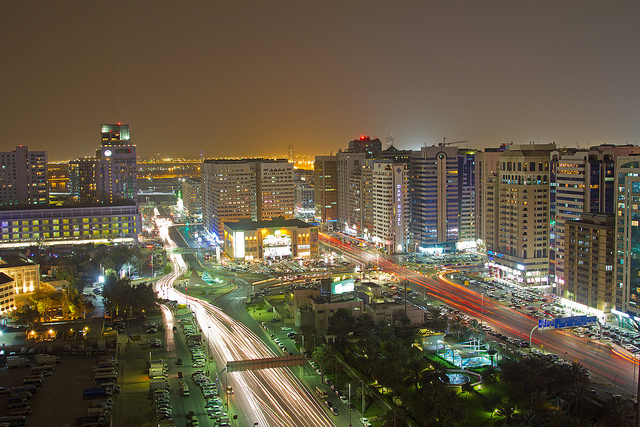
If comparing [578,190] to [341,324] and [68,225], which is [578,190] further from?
[68,225]

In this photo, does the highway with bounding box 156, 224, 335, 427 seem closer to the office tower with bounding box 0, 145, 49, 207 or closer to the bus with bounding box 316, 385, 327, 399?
the bus with bounding box 316, 385, 327, 399

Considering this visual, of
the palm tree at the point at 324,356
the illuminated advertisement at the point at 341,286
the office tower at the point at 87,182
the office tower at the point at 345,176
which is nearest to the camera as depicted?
the palm tree at the point at 324,356

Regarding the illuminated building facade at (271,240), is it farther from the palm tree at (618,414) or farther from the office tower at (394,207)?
the palm tree at (618,414)

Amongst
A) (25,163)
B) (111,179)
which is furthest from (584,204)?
(25,163)

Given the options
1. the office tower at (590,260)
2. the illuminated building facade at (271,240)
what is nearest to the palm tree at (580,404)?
the office tower at (590,260)

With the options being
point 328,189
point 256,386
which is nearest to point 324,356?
point 256,386

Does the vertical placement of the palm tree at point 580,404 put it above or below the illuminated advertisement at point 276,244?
below
